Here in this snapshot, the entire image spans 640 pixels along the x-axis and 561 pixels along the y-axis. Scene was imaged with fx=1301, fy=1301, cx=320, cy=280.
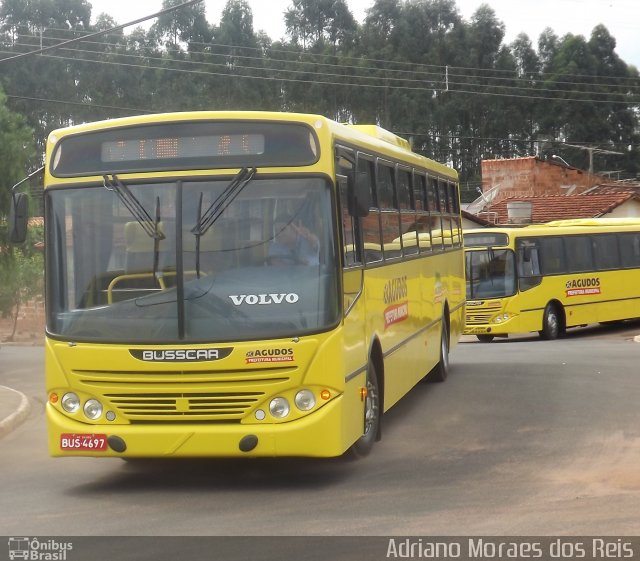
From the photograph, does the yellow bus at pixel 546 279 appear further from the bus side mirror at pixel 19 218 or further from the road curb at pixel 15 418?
the bus side mirror at pixel 19 218

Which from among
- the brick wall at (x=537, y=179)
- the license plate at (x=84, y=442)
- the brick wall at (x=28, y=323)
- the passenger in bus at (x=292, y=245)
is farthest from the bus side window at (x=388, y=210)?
the brick wall at (x=537, y=179)

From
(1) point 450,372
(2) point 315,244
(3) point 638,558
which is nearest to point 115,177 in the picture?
(2) point 315,244

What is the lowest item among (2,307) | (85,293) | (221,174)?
(2,307)

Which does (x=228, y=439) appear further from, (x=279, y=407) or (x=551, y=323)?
(x=551, y=323)

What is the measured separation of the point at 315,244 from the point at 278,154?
2.45 feet

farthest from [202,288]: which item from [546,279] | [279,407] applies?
[546,279]

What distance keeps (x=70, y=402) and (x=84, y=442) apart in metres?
0.33

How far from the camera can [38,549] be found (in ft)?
25.5

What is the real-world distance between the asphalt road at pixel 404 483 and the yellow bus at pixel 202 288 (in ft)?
1.46

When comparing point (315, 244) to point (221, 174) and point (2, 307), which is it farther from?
point (2, 307)

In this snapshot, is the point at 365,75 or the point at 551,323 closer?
the point at 551,323

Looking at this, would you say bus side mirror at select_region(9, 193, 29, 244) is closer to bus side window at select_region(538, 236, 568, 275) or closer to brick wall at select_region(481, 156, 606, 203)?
bus side window at select_region(538, 236, 568, 275)

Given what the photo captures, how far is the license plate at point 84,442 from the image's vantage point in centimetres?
967

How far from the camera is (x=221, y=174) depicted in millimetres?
9773
